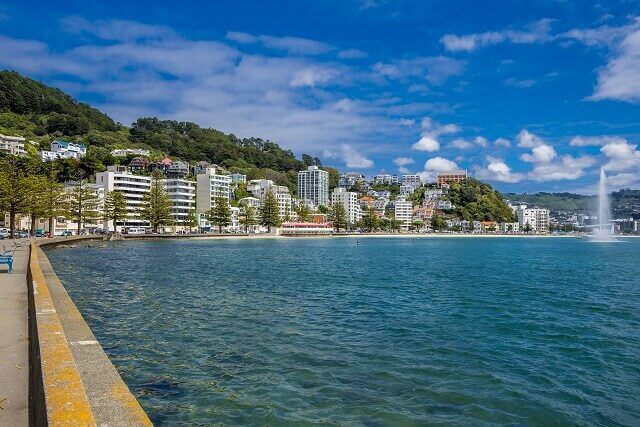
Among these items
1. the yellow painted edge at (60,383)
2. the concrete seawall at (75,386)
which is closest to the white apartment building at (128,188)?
the concrete seawall at (75,386)

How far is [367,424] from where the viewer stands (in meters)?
7.81

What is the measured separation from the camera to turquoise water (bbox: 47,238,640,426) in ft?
28.2

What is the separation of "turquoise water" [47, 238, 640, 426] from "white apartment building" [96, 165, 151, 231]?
304 ft

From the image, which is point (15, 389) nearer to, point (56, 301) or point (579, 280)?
point (56, 301)

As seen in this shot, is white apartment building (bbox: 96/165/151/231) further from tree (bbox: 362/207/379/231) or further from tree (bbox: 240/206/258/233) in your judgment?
tree (bbox: 362/207/379/231)

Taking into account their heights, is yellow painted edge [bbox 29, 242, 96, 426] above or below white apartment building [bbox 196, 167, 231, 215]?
below

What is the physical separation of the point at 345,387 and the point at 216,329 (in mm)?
6329

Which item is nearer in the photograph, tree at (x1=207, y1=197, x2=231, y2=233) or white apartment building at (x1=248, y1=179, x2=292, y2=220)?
tree at (x1=207, y1=197, x2=231, y2=233)

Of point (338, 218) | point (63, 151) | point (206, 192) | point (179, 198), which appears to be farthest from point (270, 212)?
point (63, 151)

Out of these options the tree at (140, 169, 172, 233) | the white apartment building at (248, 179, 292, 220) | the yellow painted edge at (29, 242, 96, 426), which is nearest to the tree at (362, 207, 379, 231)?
the white apartment building at (248, 179, 292, 220)

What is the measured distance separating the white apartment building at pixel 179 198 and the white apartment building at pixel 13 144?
38.8m

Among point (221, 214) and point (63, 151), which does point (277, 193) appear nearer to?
point (221, 214)

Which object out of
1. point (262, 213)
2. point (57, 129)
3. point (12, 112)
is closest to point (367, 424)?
point (262, 213)

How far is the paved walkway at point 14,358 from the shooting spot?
5.85 meters
